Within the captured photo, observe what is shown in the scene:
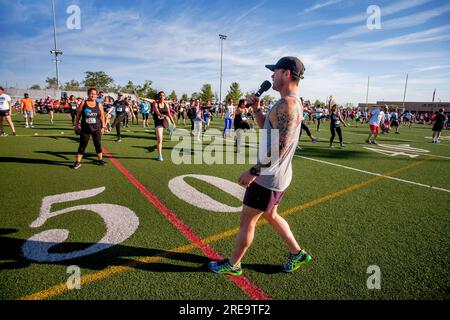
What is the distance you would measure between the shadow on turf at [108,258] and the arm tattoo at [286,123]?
1.76 m

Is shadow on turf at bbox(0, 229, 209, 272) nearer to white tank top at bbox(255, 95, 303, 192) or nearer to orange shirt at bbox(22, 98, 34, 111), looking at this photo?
white tank top at bbox(255, 95, 303, 192)

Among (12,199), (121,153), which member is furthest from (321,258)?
(121,153)

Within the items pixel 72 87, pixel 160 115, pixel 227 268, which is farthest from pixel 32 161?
pixel 72 87

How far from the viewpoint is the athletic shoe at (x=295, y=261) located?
2.83 metres

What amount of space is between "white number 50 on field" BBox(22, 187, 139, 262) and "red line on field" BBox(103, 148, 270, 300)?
0.54 metres

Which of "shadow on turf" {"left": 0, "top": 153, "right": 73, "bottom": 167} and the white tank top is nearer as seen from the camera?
the white tank top

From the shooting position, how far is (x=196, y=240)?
3428mm

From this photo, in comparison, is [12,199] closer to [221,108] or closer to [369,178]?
[369,178]

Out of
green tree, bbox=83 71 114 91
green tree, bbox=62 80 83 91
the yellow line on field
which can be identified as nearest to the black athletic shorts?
the yellow line on field

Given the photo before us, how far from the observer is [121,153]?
9.03 meters

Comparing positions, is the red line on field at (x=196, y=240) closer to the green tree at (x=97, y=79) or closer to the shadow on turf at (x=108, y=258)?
the shadow on turf at (x=108, y=258)

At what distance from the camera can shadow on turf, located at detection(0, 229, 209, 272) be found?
281 cm

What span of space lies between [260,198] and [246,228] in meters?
0.39

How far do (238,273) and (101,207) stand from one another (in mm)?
2862
